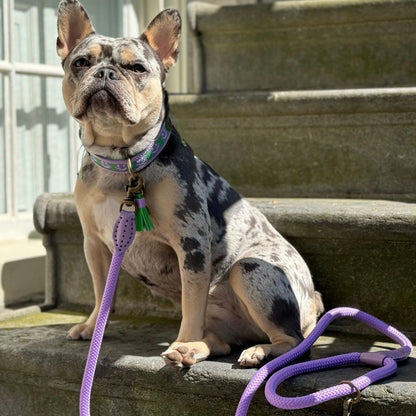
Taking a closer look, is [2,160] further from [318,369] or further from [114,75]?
[318,369]

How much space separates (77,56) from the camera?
252cm

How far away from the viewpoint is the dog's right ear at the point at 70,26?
104 inches

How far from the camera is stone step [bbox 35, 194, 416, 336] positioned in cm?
292

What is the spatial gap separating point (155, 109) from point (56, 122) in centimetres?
183

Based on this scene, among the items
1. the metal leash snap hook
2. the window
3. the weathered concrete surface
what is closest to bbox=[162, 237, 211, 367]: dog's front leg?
the weathered concrete surface

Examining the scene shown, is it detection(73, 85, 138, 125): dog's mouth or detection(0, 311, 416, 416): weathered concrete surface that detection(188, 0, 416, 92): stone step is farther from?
detection(73, 85, 138, 125): dog's mouth

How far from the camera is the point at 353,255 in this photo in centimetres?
302

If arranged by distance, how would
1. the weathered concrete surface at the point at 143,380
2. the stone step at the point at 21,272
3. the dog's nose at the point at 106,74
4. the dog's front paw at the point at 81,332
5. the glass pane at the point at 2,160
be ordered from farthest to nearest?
1. the glass pane at the point at 2,160
2. the stone step at the point at 21,272
3. the dog's front paw at the point at 81,332
4. the dog's nose at the point at 106,74
5. the weathered concrete surface at the point at 143,380

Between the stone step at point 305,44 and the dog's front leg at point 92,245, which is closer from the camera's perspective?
the dog's front leg at point 92,245

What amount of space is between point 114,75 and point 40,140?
6.11 ft

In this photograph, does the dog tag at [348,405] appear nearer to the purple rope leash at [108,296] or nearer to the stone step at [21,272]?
the purple rope leash at [108,296]

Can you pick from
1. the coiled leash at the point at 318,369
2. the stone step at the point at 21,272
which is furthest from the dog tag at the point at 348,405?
the stone step at the point at 21,272

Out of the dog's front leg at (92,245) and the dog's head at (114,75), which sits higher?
the dog's head at (114,75)

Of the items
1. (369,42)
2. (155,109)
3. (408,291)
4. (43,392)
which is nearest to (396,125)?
(369,42)
